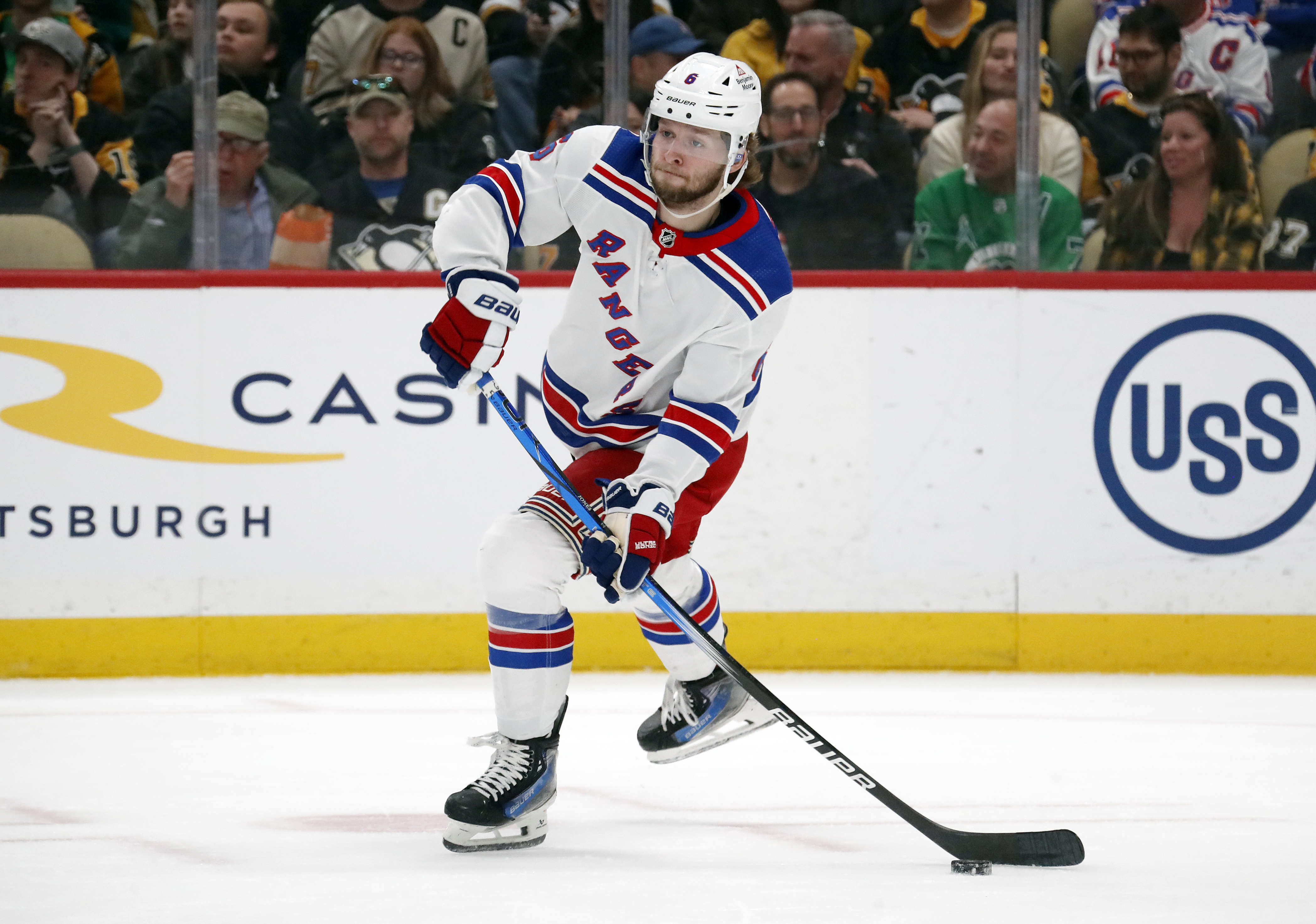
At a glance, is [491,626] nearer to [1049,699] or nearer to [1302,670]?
[1049,699]

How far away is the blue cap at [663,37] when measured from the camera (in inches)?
164

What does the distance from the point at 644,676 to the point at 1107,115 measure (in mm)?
1948

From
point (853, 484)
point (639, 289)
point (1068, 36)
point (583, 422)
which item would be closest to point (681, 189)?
point (639, 289)

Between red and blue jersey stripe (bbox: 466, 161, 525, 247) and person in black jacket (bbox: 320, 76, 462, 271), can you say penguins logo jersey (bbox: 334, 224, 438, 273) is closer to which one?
person in black jacket (bbox: 320, 76, 462, 271)

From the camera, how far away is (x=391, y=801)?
2.62 meters

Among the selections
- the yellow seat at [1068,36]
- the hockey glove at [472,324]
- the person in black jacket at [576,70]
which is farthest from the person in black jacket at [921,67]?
the hockey glove at [472,324]

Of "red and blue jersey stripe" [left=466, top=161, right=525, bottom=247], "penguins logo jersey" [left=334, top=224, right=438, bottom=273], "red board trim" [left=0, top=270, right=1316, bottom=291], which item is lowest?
"red board trim" [left=0, top=270, right=1316, bottom=291]

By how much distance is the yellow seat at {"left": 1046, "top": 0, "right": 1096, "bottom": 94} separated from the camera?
13.7ft

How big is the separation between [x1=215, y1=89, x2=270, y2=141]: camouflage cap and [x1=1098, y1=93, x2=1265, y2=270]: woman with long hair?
2.25 meters

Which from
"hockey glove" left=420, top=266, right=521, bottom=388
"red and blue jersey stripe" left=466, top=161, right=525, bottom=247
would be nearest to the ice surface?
"hockey glove" left=420, top=266, right=521, bottom=388

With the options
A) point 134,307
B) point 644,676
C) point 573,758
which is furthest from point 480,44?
point 573,758

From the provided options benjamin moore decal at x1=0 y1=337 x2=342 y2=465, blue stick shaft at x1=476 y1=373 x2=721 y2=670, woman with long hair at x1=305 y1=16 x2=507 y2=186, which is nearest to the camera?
blue stick shaft at x1=476 y1=373 x2=721 y2=670

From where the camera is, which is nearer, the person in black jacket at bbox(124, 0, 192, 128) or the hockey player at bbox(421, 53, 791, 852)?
the hockey player at bbox(421, 53, 791, 852)

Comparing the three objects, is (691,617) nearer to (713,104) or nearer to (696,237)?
(696,237)
